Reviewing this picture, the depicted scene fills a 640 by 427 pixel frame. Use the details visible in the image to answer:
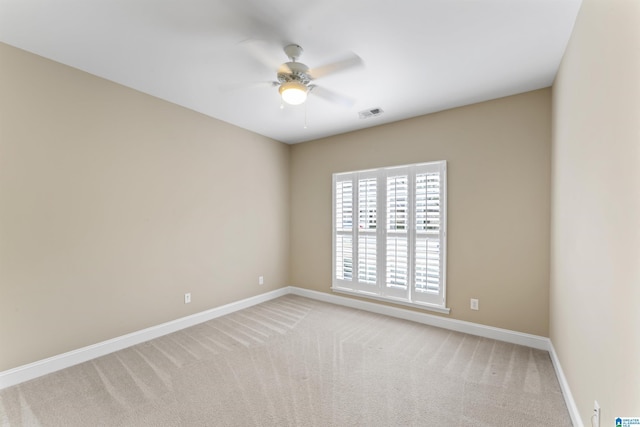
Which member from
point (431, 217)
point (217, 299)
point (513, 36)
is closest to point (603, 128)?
point (513, 36)

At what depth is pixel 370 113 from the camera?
3561 mm

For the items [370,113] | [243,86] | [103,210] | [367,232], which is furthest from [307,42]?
[367,232]

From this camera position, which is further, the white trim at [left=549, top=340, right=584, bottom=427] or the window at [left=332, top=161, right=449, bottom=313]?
the window at [left=332, top=161, right=449, bottom=313]

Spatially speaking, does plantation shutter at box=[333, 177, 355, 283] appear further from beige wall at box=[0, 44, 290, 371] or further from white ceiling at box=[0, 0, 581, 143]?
white ceiling at box=[0, 0, 581, 143]

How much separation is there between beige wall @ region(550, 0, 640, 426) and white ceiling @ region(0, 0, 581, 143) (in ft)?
1.38

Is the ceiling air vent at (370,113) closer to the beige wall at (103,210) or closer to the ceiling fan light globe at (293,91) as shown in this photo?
the ceiling fan light globe at (293,91)

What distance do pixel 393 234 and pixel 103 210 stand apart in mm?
3405

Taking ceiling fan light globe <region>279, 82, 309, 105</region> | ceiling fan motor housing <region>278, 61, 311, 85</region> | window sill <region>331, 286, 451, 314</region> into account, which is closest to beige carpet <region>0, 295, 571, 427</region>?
window sill <region>331, 286, 451, 314</region>

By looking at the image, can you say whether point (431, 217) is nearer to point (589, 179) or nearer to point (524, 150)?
point (524, 150)

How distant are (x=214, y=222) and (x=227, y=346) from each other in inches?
64.6

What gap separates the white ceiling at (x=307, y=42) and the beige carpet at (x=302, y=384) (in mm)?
2636

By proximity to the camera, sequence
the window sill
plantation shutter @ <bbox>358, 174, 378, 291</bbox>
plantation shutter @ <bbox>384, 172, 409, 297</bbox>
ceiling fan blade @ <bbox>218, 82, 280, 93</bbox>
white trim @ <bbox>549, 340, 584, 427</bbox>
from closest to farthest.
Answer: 1. white trim @ <bbox>549, 340, 584, 427</bbox>
2. ceiling fan blade @ <bbox>218, 82, 280, 93</bbox>
3. the window sill
4. plantation shutter @ <bbox>384, 172, 409, 297</bbox>
5. plantation shutter @ <bbox>358, 174, 378, 291</bbox>

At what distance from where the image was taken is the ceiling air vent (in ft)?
11.4

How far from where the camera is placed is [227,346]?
9.66 feet
